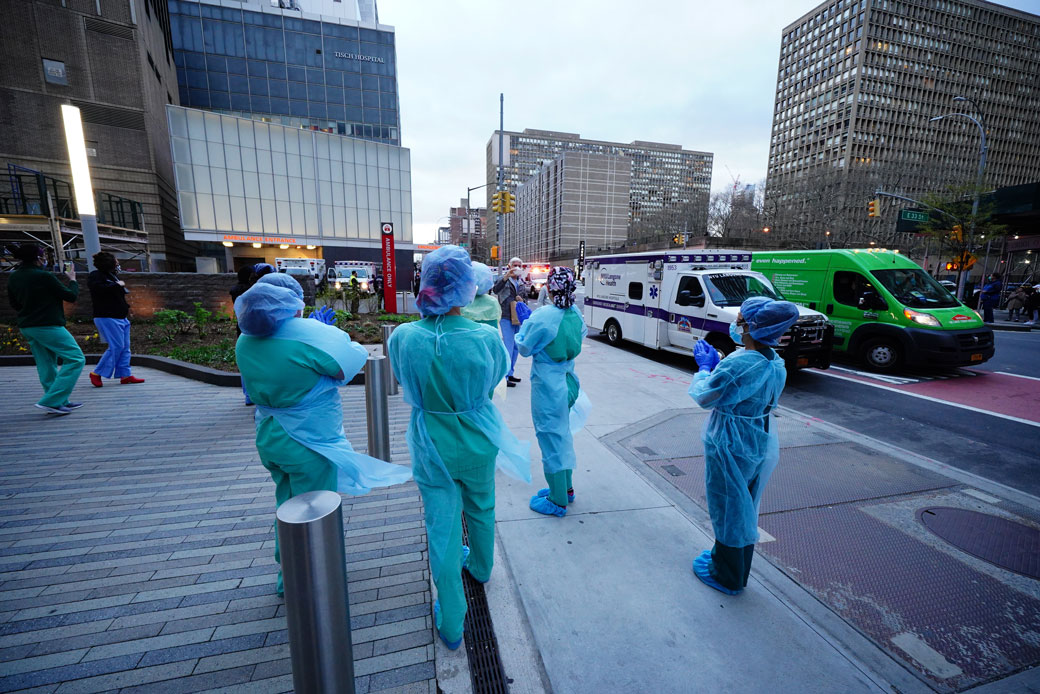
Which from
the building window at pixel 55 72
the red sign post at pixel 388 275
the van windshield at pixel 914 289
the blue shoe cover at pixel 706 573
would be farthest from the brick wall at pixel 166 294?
the building window at pixel 55 72

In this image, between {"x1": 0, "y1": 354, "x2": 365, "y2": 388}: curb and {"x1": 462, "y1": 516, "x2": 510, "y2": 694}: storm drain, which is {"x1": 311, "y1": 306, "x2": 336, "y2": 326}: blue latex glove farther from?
{"x1": 0, "y1": 354, "x2": 365, "y2": 388}: curb

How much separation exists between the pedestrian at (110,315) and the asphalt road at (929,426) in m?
10.3

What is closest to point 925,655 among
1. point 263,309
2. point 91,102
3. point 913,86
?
point 263,309

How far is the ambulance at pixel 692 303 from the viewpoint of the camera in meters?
7.66

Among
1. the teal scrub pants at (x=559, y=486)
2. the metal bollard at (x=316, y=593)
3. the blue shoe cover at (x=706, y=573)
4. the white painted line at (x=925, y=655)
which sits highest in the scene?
the metal bollard at (x=316, y=593)

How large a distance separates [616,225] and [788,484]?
99.4 metres

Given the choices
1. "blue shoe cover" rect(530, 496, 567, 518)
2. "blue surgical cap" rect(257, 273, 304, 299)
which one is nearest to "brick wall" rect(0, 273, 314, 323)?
"blue surgical cap" rect(257, 273, 304, 299)

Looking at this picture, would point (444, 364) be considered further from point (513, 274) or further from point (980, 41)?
point (980, 41)

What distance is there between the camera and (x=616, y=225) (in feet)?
318

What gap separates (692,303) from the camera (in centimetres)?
905

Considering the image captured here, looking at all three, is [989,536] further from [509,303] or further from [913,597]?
[509,303]

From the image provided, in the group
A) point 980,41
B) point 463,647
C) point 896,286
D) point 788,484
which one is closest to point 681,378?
point 788,484

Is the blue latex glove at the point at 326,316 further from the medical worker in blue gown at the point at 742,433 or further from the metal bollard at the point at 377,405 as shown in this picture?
the medical worker in blue gown at the point at 742,433

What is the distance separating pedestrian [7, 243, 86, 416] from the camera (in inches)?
193
